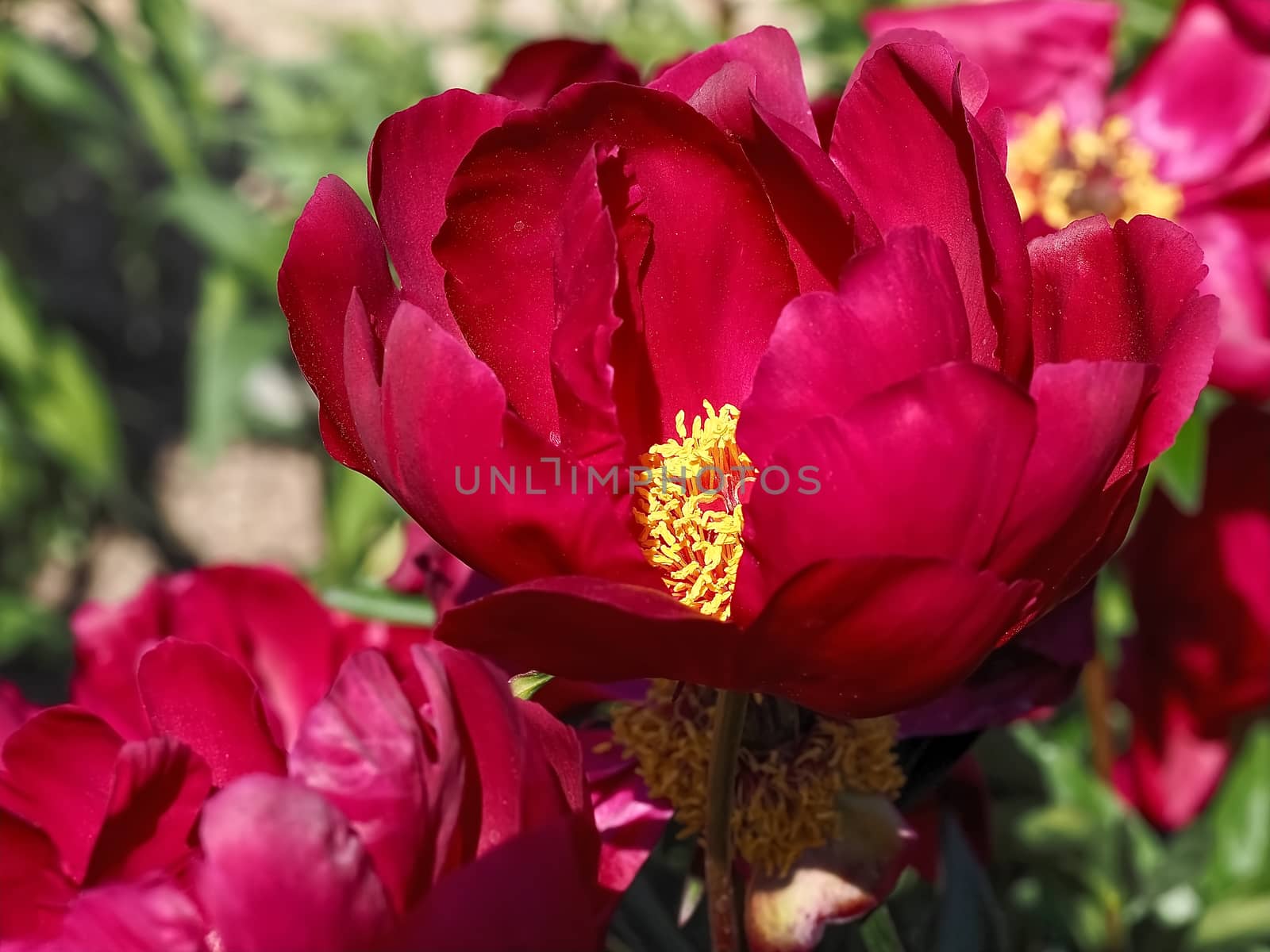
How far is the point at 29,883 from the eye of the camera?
0.45 m

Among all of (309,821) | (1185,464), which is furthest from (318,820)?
(1185,464)

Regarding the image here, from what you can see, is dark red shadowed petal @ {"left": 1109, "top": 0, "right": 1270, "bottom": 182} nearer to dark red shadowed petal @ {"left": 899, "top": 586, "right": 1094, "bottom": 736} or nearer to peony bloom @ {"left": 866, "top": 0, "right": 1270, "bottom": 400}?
peony bloom @ {"left": 866, "top": 0, "right": 1270, "bottom": 400}

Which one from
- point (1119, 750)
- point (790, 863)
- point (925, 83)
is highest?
point (925, 83)

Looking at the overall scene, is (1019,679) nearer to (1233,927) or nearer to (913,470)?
(913,470)

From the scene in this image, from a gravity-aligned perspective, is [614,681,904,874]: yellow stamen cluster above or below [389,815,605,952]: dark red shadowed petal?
below

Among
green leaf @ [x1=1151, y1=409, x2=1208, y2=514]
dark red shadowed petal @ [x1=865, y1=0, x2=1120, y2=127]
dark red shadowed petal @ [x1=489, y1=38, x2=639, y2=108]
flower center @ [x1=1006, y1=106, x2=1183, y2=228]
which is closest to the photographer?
→ dark red shadowed petal @ [x1=489, y1=38, x2=639, y2=108]

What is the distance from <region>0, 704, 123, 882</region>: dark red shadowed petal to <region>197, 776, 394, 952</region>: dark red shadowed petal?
0.12 m

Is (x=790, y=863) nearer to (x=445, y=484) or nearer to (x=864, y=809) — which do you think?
(x=864, y=809)

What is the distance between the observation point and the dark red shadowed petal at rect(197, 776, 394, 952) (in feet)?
1.10

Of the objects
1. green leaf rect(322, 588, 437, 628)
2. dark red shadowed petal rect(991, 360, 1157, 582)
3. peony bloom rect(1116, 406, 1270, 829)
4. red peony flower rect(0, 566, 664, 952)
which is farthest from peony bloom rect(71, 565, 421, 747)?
peony bloom rect(1116, 406, 1270, 829)

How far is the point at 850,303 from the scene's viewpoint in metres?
0.39

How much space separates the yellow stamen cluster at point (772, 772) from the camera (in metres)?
0.49

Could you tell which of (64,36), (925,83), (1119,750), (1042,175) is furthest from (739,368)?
(64,36)

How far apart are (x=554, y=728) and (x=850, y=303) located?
0.14 metres
